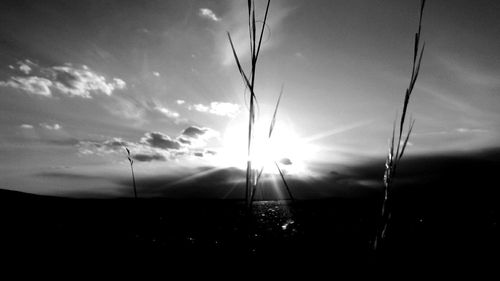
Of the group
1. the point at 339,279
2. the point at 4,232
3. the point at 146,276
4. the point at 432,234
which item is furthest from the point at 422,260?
the point at 4,232

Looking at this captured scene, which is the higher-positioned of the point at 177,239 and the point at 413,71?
the point at 413,71

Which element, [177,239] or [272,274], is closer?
[272,274]

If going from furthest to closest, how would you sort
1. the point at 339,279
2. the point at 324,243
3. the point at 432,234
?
the point at 432,234
the point at 324,243
the point at 339,279

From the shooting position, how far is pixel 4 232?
7328mm

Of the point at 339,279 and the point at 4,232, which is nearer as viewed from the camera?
the point at 339,279

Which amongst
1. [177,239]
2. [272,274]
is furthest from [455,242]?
[177,239]

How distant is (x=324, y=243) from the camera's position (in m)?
7.55

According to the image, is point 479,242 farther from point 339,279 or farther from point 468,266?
point 339,279

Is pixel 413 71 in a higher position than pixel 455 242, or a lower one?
higher

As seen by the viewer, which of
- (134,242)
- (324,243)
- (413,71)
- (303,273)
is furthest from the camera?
(324,243)

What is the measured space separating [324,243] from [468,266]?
3.32 meters

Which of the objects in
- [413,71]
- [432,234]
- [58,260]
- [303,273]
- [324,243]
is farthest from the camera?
[432,234]

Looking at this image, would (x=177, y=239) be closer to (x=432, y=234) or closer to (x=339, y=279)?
(x=339, y=279)

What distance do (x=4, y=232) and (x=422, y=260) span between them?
10.7 metres
